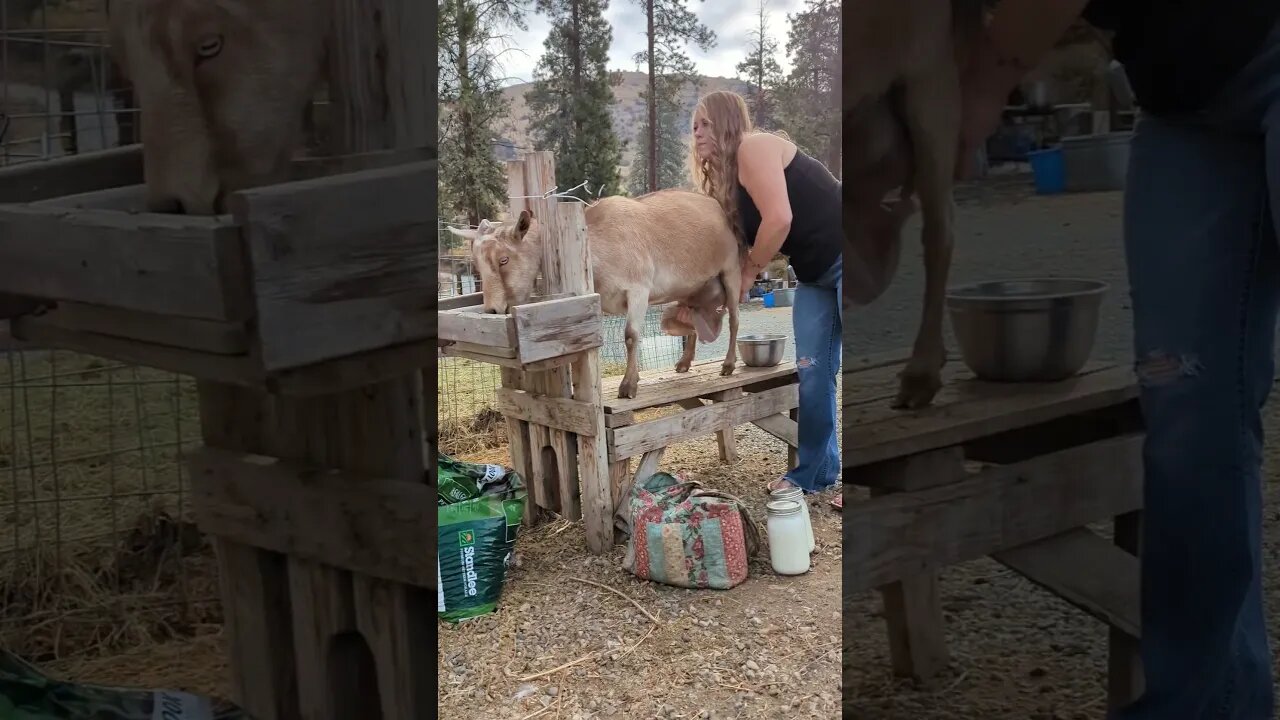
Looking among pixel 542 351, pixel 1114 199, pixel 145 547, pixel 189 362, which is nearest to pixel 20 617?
pixel 145 547

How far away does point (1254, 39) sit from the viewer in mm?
423

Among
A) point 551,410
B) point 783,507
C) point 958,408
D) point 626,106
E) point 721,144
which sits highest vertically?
point 626,106

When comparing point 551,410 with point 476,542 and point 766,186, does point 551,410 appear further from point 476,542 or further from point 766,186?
point 766,186

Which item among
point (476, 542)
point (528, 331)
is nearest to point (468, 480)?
point (476, 542)

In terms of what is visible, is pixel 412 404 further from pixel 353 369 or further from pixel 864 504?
pixel 864 504

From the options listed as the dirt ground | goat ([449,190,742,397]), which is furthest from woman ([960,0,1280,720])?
goat ([449,190,742,397])

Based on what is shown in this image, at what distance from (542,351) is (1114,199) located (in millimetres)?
1679

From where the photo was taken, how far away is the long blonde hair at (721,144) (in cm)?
184

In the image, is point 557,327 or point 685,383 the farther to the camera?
point 685,383

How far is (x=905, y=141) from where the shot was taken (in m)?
0.47

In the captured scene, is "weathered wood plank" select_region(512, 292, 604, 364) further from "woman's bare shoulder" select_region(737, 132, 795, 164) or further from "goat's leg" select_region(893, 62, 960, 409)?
"goat's leg" select_region(893, 62, 960, 409)

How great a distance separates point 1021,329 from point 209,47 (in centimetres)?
50

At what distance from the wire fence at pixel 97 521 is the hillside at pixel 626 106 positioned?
1.59 meters

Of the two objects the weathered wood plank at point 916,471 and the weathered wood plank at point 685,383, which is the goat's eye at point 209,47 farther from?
the weathered wood plank at point 685,383
